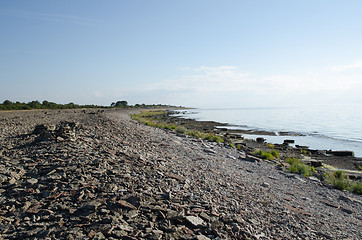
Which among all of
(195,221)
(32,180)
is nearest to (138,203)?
(195,221)

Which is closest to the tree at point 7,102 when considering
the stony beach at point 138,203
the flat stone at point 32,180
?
the stony beach at point 138,203

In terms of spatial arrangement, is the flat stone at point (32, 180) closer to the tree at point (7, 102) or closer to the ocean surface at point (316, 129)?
the ocean surface at point (316, 129)

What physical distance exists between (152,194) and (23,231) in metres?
2.56

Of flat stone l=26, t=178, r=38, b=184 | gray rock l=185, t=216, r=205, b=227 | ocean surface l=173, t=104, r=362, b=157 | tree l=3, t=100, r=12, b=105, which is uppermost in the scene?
tree l=3, t=100, r=12, b=105

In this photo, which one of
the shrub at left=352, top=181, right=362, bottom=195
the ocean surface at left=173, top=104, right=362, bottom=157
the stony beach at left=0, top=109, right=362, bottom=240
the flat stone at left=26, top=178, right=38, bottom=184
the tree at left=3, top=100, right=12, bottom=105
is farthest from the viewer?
the tree at left=3, top=100, right=12, bottom=105

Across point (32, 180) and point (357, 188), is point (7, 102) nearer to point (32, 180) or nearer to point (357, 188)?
point (32, 180)

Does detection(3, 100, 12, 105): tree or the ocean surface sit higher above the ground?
detection(3, 100, 12, 105): tree

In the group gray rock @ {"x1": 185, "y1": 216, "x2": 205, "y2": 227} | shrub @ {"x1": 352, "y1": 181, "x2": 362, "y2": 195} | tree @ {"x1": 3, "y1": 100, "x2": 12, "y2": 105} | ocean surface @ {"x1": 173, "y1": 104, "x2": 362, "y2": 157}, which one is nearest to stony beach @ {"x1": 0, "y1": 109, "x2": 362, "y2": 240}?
gray rock @ {"x1": 185, "y1": 216, "x2": 205, "y2": 227}

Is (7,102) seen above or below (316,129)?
above

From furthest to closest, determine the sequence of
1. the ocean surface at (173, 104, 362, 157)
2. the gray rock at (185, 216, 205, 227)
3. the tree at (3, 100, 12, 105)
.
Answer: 1. the tree at (3, 100, 12, 105)
2. the ocean surface at (173, 104, 362, 157)
3. the gray rock at (185, 216, 205, 227)

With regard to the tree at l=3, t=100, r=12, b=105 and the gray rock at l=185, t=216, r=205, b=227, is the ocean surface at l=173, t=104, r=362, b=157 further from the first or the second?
the tree at l=3, t=100, r=12, b=105

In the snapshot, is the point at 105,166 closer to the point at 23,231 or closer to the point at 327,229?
the point at 23,231

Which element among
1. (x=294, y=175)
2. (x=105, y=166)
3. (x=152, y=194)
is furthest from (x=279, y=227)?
(x=294, y=175)

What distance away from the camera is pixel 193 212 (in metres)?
4.90
